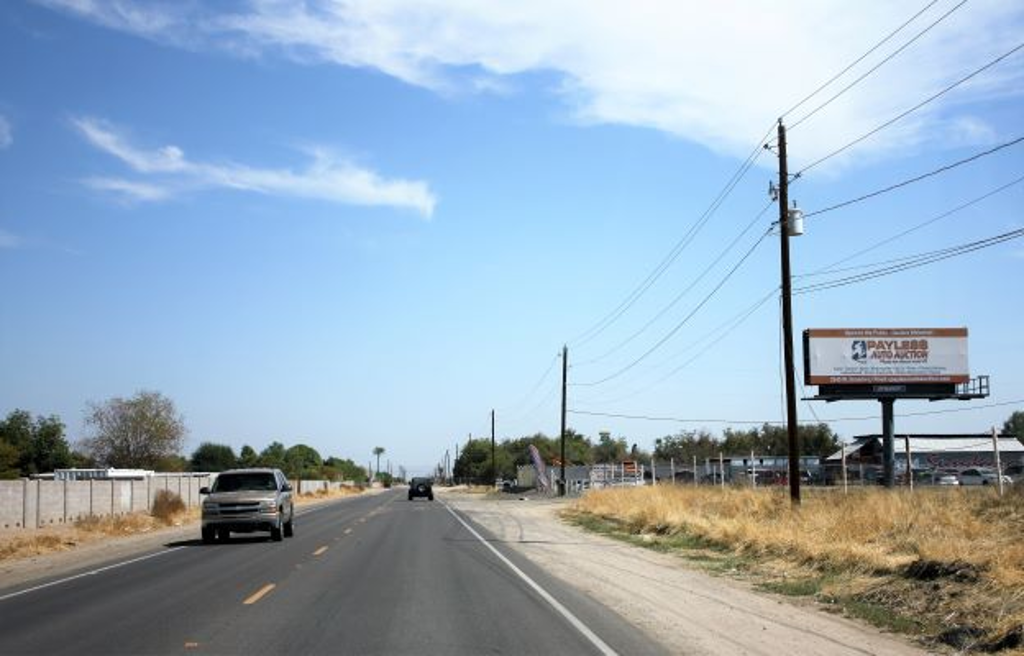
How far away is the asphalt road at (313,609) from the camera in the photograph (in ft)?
36.7

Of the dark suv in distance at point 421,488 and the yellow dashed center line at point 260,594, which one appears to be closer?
the yellow dashed center line at point 260,594

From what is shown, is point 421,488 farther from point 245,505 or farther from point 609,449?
point 609,449

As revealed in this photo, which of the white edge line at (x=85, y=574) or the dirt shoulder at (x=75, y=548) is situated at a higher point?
the white edge line at (x=85, y=574)

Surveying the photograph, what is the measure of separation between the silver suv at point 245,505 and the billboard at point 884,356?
3956cm

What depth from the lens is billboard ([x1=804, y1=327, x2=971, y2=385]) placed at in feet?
201

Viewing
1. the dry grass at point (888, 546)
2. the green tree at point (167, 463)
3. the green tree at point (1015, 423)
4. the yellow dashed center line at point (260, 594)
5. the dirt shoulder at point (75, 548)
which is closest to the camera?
the dry grass at point (888, 546)

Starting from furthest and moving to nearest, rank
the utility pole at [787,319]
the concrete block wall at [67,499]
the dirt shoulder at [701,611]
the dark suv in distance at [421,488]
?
the dark suv in distance at [421,488] < the concrete block wall at [67,499] < the utility pole at [787,319] < the dirt shoulder at [701,611]

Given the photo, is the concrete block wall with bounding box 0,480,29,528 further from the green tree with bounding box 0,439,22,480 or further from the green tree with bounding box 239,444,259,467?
the green tree with bounding box 239,444,259,467

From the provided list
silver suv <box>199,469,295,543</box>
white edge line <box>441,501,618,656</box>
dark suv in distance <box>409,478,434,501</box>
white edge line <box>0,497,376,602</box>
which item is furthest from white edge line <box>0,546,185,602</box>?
dark suv in distance <box>409,478,434,501</box>

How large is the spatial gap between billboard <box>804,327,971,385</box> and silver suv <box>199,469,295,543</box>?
130 ft

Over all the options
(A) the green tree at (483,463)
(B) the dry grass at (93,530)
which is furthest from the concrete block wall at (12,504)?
(A) the green tree at (483,463)

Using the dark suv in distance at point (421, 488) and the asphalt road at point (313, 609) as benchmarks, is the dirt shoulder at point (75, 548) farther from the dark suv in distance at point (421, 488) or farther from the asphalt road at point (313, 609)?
the dark suv in distance at point (421, 488)

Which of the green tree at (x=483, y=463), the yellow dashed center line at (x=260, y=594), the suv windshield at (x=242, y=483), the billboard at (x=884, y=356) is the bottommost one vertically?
the green tree at (x=483, y=463)

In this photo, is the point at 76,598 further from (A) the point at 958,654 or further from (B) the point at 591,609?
(A) the point at 958,654
